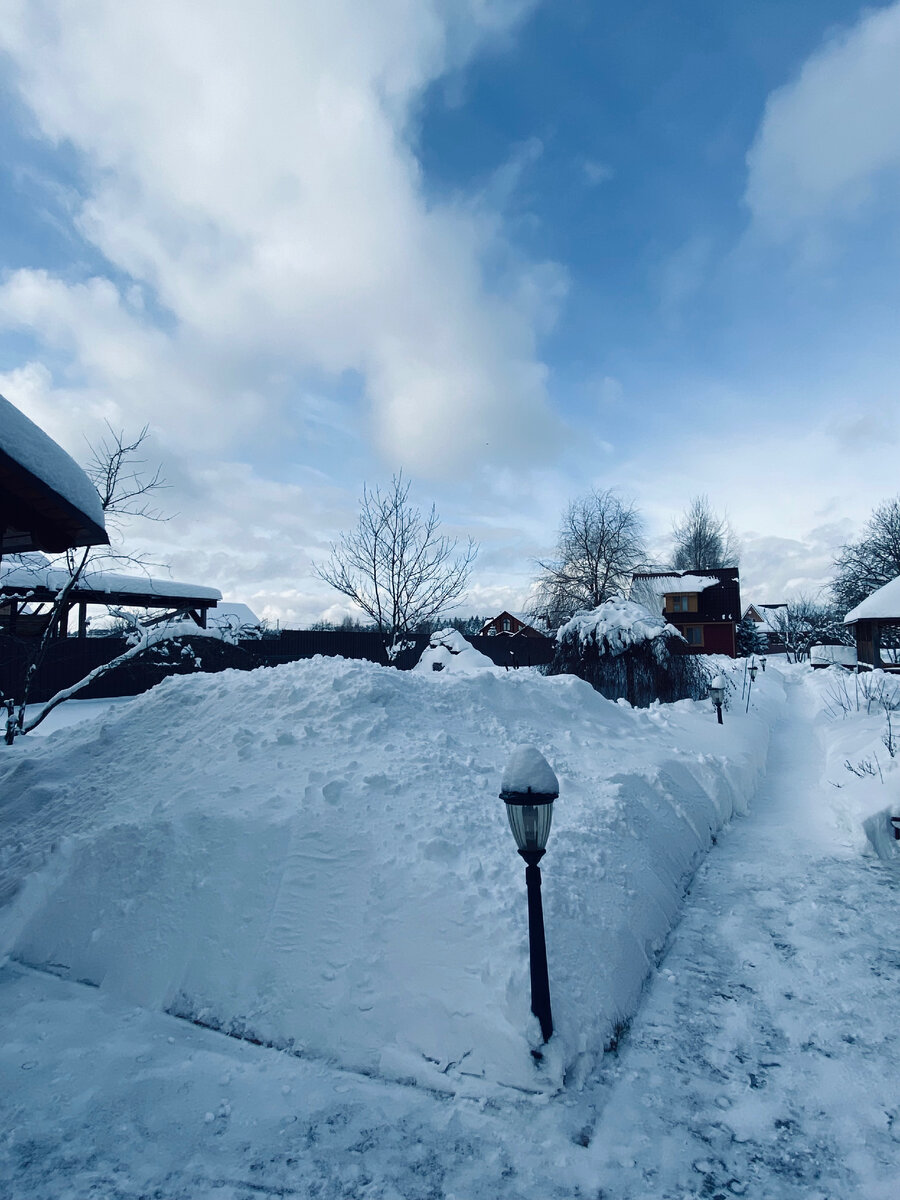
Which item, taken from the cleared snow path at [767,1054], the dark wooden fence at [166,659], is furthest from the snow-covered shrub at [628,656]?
the cleared snow path at [767,1054]

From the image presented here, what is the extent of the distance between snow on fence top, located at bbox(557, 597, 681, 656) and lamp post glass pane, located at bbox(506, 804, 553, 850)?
9936mm

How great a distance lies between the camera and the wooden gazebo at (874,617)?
15.6 meters

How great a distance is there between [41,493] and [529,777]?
4.10 metres

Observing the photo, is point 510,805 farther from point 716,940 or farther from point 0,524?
point 0,524

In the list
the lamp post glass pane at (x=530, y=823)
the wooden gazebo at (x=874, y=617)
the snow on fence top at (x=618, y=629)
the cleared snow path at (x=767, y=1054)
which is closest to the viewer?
the cleared snow path at (x=767, y=1054)

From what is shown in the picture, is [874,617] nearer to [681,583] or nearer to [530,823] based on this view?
[530,823]

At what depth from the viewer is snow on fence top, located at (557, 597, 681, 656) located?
40.0 feet

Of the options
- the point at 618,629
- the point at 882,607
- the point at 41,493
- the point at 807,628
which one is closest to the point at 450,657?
the point at 618,629

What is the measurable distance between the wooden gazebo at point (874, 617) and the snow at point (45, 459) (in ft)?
59.0

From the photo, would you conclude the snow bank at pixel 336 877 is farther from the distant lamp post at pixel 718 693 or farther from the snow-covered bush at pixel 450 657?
the snow-covered bush at pixel 450 657

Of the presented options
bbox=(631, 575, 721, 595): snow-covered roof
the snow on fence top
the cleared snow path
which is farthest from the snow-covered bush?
bbox=(631, 575, 721, 595): snow-covered roof

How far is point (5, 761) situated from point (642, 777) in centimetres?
607

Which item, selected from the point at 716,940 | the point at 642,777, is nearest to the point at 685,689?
the point at 642,777

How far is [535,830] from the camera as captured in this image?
9.11 ft
